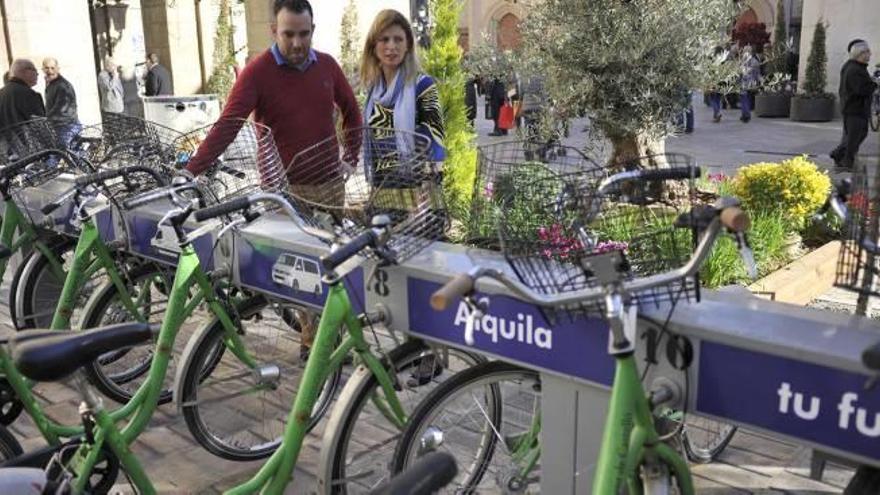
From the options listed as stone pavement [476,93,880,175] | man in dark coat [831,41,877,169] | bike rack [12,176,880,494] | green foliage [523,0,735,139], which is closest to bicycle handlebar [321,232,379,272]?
bike rack [12,176,880,494]

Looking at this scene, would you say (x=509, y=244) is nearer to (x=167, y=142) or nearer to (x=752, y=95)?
(x=167, y=142)

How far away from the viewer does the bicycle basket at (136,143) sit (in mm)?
4180

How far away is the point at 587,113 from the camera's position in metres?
6.99

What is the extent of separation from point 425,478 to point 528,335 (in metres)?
1.05

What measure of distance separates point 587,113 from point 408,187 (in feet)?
15.0

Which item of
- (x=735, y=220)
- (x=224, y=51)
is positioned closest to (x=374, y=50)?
(x=735, y=220)

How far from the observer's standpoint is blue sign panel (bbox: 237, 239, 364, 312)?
9.59 feet

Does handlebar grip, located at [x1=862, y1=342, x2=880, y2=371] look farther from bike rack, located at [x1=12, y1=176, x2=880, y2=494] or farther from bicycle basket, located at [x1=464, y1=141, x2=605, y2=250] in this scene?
bicycle basket, located at [x1=464, y1=141, x2=605, y2=250]

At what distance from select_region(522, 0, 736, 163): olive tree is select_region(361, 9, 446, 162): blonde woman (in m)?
2.64

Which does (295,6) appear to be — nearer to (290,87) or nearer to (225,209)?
(290,87)

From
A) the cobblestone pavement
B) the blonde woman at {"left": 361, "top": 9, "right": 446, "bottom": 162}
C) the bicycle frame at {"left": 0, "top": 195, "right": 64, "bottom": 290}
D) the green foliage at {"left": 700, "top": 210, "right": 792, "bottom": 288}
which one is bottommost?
the cobblestone pavement

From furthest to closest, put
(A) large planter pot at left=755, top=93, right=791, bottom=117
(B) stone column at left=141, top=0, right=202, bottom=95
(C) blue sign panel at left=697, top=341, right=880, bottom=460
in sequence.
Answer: (A) large planter pot at left=755, top=93, right=791, bottom=117 < (B) stone column at left=141, top=0, right=202, bottom=95 < (C) blue sign panel at left=697, top=341, right=880, bottom=460

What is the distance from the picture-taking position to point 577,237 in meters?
2.18

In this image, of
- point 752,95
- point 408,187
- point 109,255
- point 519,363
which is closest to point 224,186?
point 109,255
